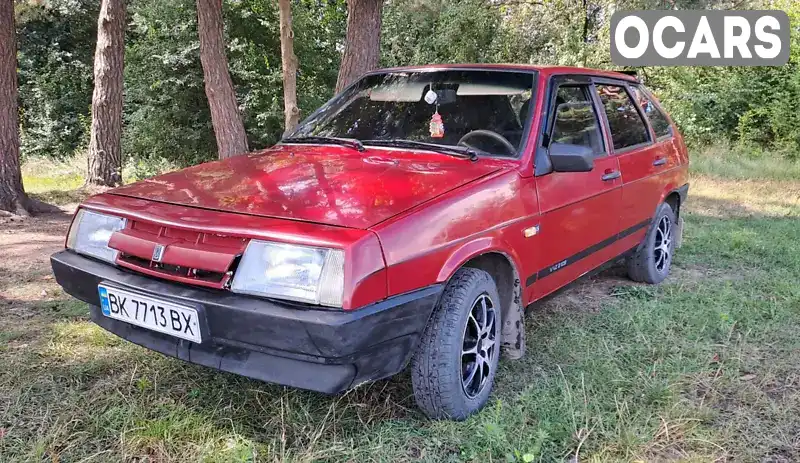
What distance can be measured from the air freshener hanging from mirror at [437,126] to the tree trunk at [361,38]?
164 inches

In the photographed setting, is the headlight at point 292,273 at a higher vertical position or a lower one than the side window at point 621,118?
lower

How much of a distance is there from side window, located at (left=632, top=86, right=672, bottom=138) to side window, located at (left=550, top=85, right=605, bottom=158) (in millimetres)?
957

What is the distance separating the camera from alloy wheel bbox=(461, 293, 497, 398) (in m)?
2.62

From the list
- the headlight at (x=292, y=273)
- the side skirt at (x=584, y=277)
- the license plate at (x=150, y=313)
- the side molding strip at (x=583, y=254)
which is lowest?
the side skirt at (x=584, y=277)

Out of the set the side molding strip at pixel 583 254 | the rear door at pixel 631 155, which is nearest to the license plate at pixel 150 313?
the side molding strip at pixel 583 254

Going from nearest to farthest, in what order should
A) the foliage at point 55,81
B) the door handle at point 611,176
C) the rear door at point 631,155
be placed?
1. the door handle at point 611,176
2. the rear door at point 631,155
3. the foliage at point 55,81

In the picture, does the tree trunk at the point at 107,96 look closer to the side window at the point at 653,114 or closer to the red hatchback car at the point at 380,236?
the red hatchback car at the point at 380,236

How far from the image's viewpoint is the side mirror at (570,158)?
2.93 meters

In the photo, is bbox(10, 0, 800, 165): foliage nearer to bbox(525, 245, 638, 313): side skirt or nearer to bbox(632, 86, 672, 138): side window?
bbox(632, 86, 672, 138): side window

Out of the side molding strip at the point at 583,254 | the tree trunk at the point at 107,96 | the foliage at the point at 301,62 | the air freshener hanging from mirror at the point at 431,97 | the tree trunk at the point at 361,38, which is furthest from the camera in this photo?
the foliage at the point at 301,62

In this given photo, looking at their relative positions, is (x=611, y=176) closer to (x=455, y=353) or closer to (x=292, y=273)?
(x=455, y=353)

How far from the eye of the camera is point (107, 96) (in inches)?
345

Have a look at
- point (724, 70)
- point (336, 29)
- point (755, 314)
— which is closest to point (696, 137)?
point (724, 70)

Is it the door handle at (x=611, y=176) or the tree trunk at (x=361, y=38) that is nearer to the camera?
the door handle at (x=611, y=176)
